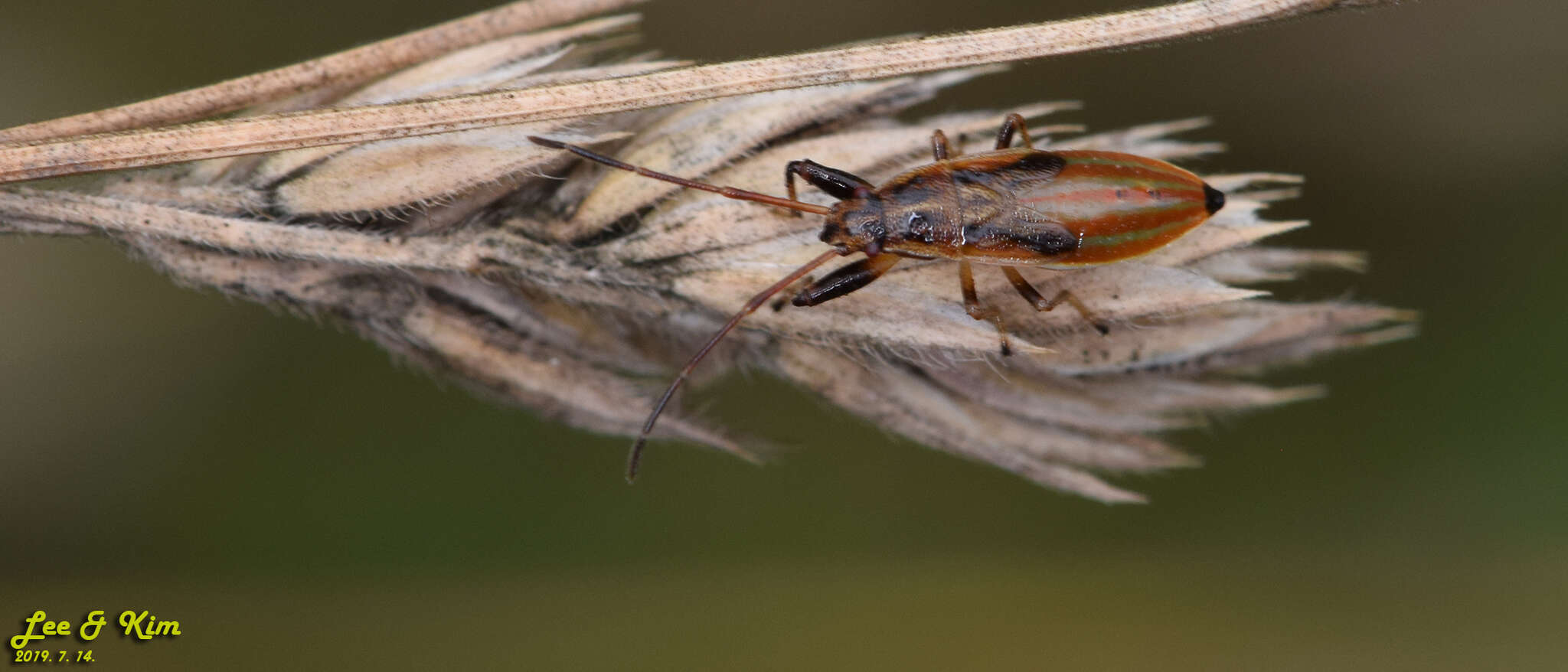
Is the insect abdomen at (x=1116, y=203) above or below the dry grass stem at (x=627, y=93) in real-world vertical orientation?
below

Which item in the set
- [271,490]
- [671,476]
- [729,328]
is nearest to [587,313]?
[729,328]

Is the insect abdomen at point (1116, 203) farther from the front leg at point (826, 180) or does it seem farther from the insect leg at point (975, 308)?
the front leg at point (826, 180)

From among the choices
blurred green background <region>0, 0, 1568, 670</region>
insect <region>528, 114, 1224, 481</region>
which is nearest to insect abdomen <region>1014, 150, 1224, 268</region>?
insect <region>528, 114, 1224, 481</region>

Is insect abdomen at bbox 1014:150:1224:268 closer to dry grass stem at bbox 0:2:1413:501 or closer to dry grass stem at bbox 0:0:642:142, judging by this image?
dry grass stem at bbox 0:2:1413:501

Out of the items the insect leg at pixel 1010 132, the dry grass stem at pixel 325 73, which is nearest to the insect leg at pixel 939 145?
the insect leg at pixel 1010 132

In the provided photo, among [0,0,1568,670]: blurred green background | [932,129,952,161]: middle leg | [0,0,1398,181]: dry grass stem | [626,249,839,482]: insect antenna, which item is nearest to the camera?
[0,0,1398,181]: dry grass stem
